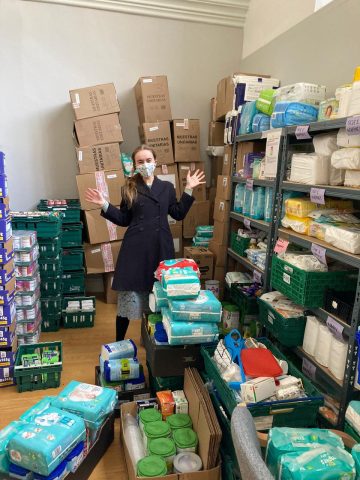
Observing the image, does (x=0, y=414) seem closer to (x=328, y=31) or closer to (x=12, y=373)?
(x=12, y=373)

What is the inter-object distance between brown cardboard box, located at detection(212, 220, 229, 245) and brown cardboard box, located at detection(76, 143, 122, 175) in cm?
122

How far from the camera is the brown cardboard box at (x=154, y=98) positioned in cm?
402

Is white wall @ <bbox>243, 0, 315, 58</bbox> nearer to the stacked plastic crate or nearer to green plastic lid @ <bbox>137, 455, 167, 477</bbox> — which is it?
the stacked plastic crate

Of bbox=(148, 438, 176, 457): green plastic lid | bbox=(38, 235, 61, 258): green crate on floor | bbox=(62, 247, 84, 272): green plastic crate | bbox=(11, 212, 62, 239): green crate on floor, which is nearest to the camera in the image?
bbox=(148, 438, 176, 457): green plastic lid

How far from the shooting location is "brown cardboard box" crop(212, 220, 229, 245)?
3545 millimetres

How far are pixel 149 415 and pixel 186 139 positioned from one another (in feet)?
9.90

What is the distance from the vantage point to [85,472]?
6.26 feet

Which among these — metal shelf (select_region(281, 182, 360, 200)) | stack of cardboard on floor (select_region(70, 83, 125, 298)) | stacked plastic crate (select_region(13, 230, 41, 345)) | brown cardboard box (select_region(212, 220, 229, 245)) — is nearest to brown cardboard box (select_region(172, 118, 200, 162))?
stack of cardboard on floor (select_region(70, 83, 125, 298))

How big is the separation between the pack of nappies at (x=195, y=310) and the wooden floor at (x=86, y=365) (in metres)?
0.83

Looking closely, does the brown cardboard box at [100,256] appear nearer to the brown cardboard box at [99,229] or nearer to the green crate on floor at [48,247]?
the brown cardboard box at [99,229]

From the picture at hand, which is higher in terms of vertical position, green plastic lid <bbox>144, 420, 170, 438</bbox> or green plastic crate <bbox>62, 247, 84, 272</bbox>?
green plastic crate <bbox>62, 247, 84, 272</bbox>

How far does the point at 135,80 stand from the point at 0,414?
11.7 ft

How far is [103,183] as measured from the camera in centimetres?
394

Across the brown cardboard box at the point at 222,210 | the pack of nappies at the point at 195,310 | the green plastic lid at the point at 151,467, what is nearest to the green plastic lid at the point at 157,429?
the green plastic lid at the point at 151,467
